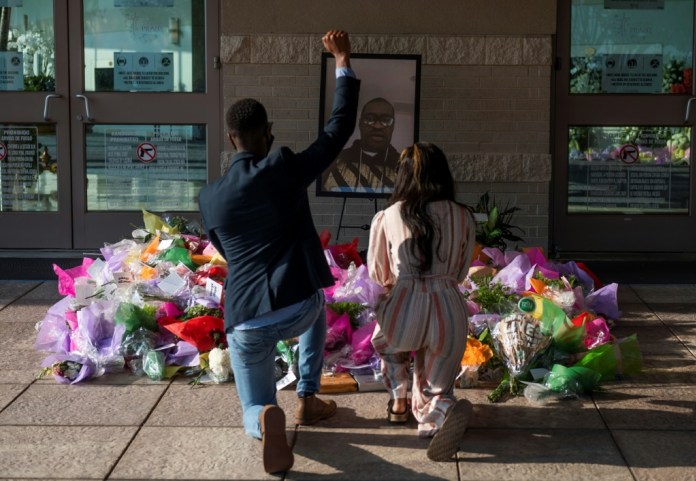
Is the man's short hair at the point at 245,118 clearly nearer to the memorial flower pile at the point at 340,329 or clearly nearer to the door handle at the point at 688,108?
the memorial flower pile at the point at 340,329

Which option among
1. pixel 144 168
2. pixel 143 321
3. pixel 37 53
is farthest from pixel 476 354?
pixel 37 53

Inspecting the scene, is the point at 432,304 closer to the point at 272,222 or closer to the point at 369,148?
the point at 272,222

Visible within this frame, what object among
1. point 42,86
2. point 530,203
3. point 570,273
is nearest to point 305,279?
point 570,273

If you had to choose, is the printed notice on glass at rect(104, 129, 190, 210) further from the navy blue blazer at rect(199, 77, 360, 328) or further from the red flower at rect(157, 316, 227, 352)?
the navy blue blazer at rect(199, 77, 360, 328)

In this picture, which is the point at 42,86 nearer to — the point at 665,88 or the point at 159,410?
the point at 159,410

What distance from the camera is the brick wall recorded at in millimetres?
8656

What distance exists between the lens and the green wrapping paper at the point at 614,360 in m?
5.54

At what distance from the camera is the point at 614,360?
559cm

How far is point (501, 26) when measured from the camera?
866 cm

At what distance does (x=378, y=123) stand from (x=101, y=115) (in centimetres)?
243

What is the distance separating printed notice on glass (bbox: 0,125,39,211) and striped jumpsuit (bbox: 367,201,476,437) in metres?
5.14

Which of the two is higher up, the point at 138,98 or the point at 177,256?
the point at 138,98

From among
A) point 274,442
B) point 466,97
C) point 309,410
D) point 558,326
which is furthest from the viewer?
point 466,97

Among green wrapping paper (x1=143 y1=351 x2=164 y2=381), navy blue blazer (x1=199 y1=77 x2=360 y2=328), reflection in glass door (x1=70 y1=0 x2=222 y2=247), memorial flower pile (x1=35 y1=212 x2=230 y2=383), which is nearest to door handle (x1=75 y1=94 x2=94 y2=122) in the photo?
reflection in glass door (x1=70 y1=0 x2=222 y2=247)
